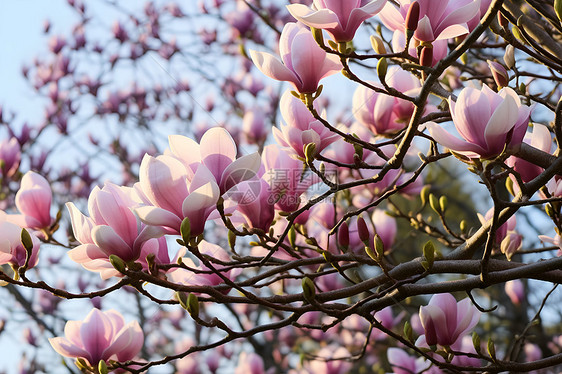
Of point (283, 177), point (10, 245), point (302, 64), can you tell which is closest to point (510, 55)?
point (302, 64)

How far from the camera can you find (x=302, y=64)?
1.24 metres

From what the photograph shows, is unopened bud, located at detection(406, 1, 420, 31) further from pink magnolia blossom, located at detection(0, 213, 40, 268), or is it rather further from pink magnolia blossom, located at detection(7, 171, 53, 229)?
pink magnolia blossom, located at detection(7, 171, 53, 229)

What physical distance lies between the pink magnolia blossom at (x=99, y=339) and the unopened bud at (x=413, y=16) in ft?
3.38

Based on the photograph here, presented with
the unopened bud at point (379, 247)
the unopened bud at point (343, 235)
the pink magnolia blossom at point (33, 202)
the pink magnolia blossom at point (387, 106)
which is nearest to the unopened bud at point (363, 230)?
the unopened bud at point (343, 235)

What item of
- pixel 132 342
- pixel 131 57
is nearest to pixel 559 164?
pixel 132 342

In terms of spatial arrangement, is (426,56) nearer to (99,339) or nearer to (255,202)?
(255,202)

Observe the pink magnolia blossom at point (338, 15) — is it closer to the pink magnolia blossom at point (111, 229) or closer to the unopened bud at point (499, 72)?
the unopened bud at point (499, 72)

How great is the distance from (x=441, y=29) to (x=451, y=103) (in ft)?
0.56

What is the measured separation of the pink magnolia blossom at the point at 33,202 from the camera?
5.48 ft

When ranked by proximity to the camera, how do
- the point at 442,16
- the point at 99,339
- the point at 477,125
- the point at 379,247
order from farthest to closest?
1. the point at 99,339
2. the point at 379,247
3. the point at 442,16
4. the point at 477,125

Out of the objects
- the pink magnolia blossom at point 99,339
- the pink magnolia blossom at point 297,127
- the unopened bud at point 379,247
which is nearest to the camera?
the unopened bud at point 379,247

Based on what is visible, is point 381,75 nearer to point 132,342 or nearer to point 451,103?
point 451,103

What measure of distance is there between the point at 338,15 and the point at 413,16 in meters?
0.14

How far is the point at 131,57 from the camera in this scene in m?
5.06
